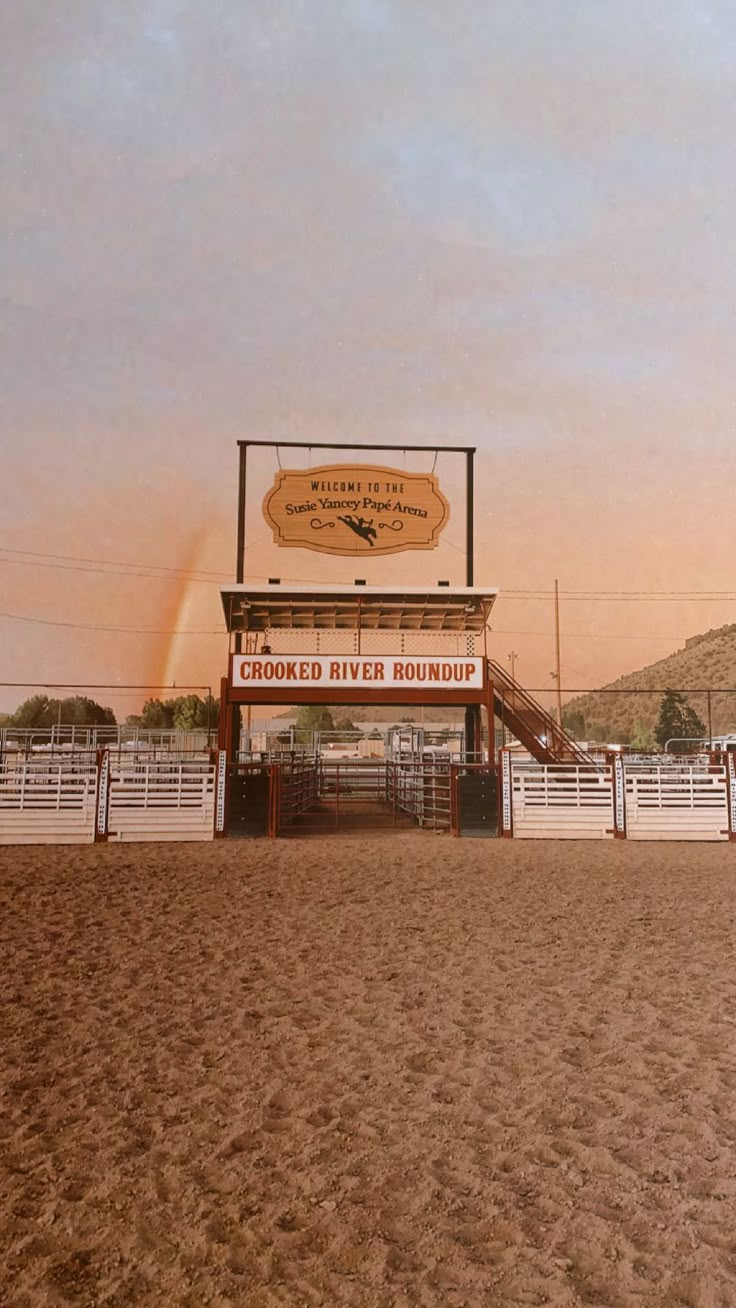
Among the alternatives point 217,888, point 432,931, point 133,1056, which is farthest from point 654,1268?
point 217,888

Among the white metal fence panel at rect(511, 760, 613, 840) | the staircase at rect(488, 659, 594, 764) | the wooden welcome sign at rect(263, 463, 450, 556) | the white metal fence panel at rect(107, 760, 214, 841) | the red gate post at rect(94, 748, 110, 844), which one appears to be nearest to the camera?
the red gate post at rect(94, 748, 110, 844)

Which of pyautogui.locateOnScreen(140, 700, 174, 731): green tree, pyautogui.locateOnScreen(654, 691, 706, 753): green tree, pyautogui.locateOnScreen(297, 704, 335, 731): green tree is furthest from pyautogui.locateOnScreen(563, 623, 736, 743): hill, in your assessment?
pyautogui.locateOnScreen(140, 700, 174, 731): green tree

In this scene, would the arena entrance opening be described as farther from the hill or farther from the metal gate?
the hill

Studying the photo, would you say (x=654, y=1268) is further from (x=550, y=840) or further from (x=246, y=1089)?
(x=550, y=840)

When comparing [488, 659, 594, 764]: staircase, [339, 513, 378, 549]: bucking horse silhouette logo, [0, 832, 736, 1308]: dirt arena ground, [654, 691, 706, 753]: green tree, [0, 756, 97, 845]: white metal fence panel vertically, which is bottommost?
[0, 832, 736, 1308]: dirt arena ground

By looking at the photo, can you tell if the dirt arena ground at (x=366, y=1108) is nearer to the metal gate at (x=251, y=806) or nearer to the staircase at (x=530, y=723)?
the metal gate at (x=251, y=806)

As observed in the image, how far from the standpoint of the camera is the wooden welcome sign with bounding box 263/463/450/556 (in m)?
21.4

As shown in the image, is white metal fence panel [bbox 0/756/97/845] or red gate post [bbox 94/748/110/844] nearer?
white metal fence panel [bbox 0/756/97/845]

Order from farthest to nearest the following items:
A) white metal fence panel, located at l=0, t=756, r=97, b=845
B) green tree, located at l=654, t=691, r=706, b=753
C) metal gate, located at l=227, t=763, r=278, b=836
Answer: green tree, located at l=654, t=691, r=706, b=753 → metal gate, located at l=227, t=763, r=278, b=836 → white metal fence panel, located at l=0, t=756, r=97, b=845

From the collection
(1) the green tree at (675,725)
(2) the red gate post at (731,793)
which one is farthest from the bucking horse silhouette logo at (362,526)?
(1) the green tree at (675,725)

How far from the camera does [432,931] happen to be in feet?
25.8

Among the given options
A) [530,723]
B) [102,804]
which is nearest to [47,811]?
[102,804]

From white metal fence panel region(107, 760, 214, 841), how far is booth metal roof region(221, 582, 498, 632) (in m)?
4.98

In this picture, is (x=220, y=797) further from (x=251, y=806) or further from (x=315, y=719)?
(x=315, y=719)
